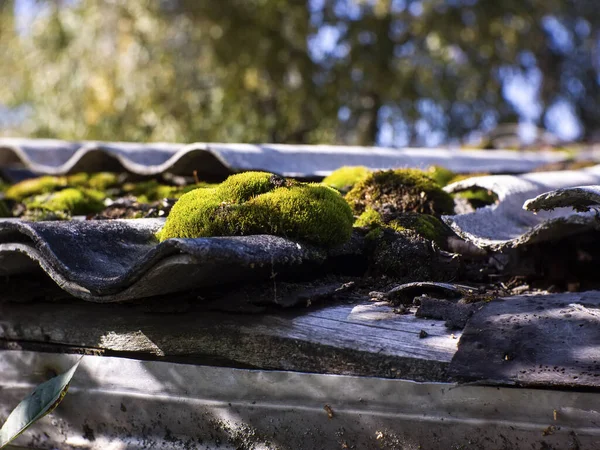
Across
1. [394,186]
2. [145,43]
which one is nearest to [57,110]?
[145,43]

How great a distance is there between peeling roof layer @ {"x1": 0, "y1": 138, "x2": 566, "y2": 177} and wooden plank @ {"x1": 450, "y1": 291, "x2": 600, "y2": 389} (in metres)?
2.04

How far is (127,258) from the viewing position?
2484mm

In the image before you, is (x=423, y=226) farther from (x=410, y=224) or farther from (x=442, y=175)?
(x=442, y=175)

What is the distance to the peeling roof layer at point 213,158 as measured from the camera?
3.97 metres

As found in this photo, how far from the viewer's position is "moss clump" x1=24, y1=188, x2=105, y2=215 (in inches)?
145

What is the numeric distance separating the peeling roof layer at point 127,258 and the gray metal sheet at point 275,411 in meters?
0.34

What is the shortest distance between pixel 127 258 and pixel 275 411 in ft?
2.45

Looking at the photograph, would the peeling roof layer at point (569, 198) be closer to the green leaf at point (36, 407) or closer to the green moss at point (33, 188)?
the green leaf at point (36, 407)

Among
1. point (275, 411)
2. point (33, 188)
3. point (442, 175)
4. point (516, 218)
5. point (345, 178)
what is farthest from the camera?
point (33, 188)

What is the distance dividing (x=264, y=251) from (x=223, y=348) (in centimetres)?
40

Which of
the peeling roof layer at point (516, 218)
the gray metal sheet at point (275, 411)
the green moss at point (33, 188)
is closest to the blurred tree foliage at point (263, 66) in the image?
the green moss at point (33, 188)

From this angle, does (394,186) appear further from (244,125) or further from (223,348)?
(244,125)

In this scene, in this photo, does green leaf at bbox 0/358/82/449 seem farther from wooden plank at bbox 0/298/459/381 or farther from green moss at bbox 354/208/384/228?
green moss at bbox 354/208/384/228

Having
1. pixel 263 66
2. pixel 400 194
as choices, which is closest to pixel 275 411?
pixel 400 194
